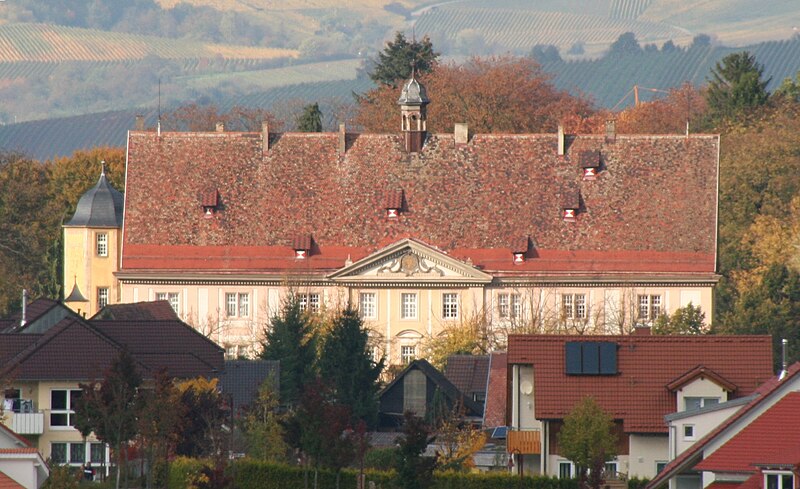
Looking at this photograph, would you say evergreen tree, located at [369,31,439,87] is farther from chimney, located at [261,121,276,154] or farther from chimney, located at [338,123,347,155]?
chimney, located at [261,121,276,154]

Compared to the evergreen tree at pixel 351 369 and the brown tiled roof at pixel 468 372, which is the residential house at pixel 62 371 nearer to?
the evergreen tree at pixel 351 369

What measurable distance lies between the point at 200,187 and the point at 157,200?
2.15 m

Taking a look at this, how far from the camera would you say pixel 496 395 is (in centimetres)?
7981

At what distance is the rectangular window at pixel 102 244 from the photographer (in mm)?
110875

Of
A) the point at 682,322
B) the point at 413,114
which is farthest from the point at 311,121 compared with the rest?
the point at 682,322

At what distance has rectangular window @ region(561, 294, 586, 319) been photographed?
10644 centimetres

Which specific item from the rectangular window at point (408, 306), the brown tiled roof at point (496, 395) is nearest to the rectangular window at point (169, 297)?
the rectangular window at point (408, 306)

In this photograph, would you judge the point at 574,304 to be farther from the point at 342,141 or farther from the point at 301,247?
the point at 342,141

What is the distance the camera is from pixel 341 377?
81.2m

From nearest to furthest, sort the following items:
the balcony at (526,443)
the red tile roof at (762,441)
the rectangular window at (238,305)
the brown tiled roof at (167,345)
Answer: the red tile roof at (762,441) < the balcony at (526,443) < the brown tiled roof at (167,345) < the rectangular window at (238,305)

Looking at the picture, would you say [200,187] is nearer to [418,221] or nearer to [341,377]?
[418,221]

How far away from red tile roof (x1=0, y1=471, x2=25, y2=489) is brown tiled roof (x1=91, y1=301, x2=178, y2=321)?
3953cm

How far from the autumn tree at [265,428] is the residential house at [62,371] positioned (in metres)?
2.54

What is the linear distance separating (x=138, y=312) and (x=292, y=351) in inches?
355
